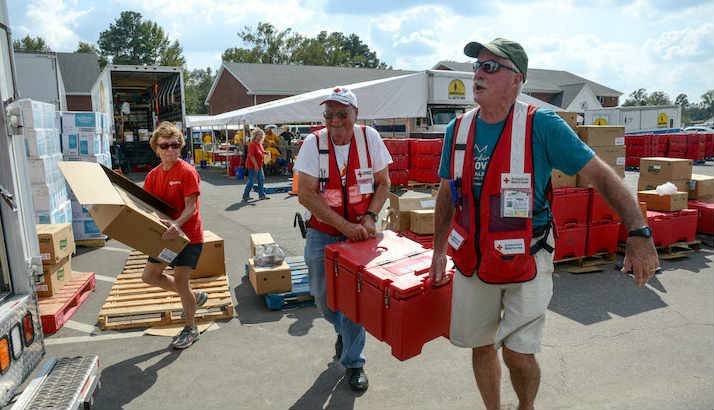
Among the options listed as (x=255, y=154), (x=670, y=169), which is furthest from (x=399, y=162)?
(x=670, y=169)

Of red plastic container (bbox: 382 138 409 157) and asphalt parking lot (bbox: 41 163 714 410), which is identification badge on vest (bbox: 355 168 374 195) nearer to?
asphalt parking lot (bbox: 41 163 714 410)

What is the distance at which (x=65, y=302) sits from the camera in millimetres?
5129

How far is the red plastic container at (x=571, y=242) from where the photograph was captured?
6.75 meters

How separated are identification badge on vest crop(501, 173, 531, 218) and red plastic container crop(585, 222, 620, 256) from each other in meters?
5.10

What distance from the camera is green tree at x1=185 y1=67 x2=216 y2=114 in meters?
73.1

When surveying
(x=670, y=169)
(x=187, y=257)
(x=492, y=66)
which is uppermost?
(x=492, y=66)

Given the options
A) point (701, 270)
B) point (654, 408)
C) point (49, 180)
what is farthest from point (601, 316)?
point (49, 180)

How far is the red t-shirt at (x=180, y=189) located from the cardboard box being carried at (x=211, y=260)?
1.77 metres

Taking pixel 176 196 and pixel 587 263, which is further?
pixel 587 263

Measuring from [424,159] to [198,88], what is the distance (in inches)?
3342

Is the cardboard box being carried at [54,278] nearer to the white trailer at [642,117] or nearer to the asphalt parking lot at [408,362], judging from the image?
the asphalt parking lot at [408,362]

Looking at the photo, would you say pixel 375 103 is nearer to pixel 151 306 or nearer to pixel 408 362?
pixel 151 306

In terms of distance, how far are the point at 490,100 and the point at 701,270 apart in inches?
235

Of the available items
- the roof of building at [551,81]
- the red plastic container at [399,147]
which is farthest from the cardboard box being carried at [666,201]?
the roof of building at [551,81]
